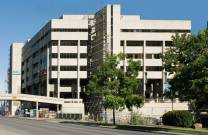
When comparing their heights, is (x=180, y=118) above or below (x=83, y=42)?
below

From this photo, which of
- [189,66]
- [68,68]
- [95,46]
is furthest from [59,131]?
[68,68]

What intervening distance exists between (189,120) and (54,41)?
303 feet

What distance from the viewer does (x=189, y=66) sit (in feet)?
185

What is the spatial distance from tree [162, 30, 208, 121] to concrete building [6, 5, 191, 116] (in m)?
80.7

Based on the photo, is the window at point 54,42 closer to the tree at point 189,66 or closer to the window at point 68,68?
the window at point 68,68

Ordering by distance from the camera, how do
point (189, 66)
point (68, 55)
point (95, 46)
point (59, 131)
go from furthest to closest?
point (68, 55)
point (95, 46)
point (189, 66)
point (59, 131)

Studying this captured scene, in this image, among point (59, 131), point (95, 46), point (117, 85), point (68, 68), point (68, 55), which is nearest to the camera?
point (59, 131)

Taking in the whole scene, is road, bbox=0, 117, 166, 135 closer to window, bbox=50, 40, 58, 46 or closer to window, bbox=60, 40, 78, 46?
window, bbox=60, 40, 78, 46

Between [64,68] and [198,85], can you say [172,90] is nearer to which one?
[198,85]

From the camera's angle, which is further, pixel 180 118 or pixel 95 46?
pixel 95 46

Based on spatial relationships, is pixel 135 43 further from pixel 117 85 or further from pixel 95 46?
pixel 117 85

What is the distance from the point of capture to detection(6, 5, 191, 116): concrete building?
146 m

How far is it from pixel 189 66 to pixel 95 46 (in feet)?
311

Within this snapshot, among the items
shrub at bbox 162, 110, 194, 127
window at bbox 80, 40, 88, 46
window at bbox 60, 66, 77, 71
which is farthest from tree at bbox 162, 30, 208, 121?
window at bbox 80, 40, 88, 46
